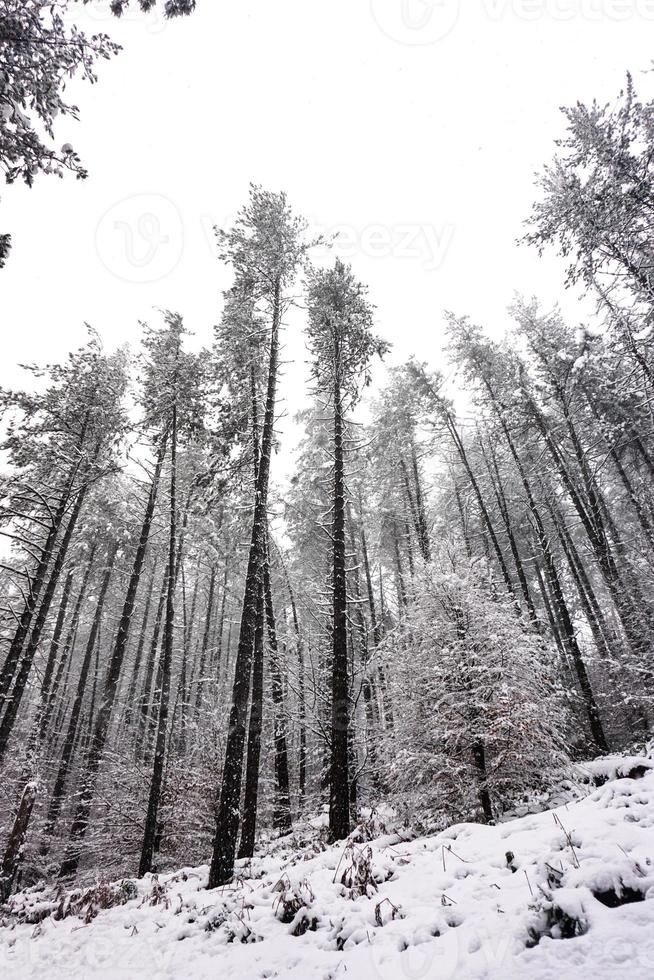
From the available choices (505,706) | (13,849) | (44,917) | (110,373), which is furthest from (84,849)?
(110,373)

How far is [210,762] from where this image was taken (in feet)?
43.1

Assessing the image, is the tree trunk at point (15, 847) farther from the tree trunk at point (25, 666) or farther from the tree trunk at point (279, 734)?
the tree trunk at point (279, 734)

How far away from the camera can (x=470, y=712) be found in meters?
8.38

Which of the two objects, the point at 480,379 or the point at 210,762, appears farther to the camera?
the point at 480,379

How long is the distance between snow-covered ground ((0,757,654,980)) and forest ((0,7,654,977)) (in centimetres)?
13

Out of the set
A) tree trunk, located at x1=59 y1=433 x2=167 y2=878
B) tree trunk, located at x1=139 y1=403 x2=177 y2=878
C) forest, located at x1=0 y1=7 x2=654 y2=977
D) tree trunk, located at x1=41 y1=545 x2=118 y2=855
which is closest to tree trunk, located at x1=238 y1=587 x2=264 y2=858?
forest, located at x1=0 y1=7 x2=654 y2=977

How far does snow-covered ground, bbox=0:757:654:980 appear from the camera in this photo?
3.32 m

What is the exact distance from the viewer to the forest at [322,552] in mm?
8000

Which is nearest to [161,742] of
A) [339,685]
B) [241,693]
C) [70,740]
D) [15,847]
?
[241,693]

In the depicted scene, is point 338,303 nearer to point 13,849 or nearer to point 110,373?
point 110,373

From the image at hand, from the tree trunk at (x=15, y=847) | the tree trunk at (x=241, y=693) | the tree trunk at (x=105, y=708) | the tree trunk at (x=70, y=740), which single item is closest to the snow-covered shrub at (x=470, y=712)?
the tree trunk at (x=241, y=693)

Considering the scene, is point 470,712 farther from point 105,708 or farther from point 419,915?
point 105,708

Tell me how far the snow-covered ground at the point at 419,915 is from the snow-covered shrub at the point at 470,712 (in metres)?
1.24

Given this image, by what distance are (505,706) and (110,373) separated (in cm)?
1424
